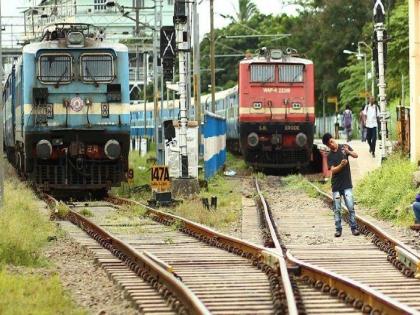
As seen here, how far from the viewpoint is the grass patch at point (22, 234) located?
1338 cm

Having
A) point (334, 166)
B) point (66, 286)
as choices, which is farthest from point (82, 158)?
point (66, 286)

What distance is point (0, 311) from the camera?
952cm

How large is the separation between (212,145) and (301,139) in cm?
320

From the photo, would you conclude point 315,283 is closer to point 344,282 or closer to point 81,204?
point 344,282

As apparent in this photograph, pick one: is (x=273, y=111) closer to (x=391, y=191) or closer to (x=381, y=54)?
(x=381, y=54)

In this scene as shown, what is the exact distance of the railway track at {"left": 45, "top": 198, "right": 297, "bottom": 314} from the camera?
988cm

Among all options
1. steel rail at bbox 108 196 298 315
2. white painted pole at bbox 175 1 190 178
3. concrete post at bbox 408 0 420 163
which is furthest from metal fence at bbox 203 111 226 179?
steel rail at bbox 108 196 298 315

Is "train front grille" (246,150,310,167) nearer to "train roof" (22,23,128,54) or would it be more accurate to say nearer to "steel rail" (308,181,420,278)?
"train roof" (22,23,128,54)

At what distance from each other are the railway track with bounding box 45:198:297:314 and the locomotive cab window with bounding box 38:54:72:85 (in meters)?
6.92

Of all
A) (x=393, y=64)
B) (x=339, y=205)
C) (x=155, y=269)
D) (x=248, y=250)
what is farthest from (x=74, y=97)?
(x=393, y=64)

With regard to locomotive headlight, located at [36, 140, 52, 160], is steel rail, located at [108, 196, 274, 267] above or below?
below

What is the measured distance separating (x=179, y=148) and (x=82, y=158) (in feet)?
8.51

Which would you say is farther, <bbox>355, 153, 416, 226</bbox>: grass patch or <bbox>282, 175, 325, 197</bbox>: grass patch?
<bbox>282, 175, 325, 197</bbox>: grass patch

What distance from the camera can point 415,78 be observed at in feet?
85.9
